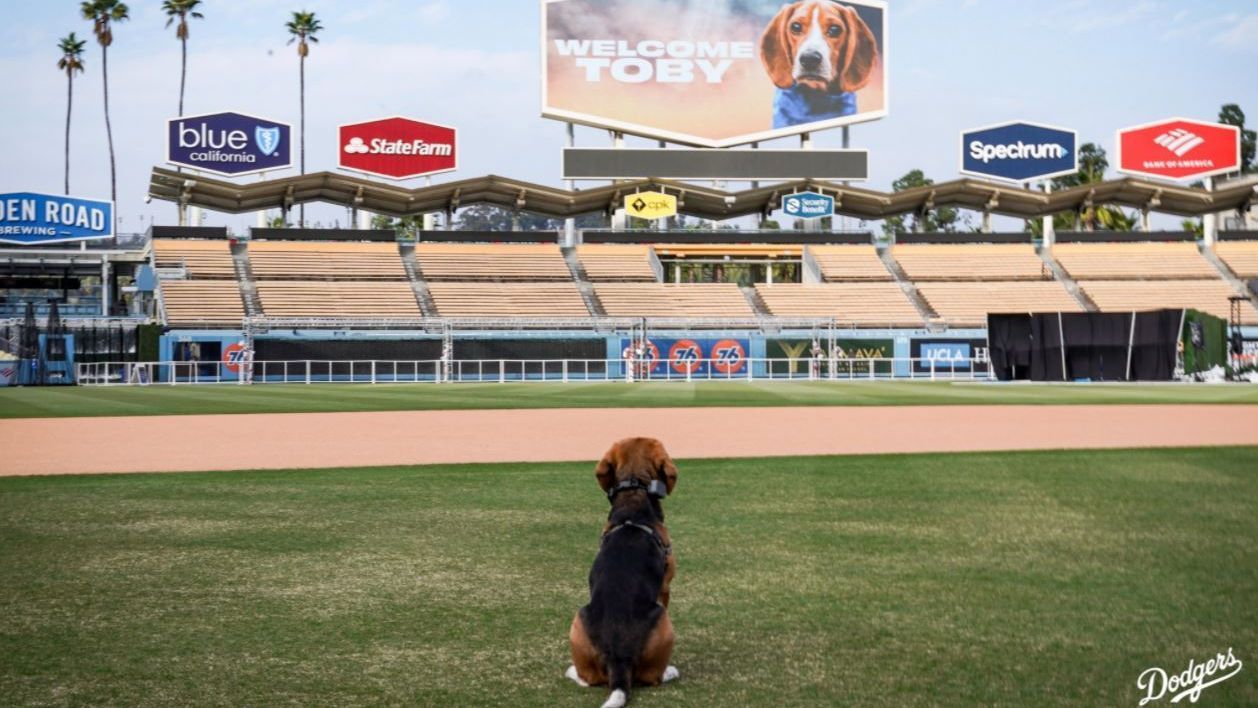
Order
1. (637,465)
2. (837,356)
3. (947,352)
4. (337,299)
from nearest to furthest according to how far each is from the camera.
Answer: (637,465) < (837,356) < (947,352) < (337,299)

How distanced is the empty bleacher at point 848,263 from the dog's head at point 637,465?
61922mm

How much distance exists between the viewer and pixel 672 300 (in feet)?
207

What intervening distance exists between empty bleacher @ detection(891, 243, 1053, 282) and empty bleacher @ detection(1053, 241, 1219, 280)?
5.98 feet

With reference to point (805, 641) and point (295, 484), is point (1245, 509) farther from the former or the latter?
point (295, 484)

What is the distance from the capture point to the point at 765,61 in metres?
65.3

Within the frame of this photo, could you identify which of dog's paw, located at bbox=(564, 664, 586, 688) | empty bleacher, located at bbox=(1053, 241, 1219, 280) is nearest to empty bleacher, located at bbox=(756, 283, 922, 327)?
empty bleacher, located at bbox=(1053, 241, 1219, 280)

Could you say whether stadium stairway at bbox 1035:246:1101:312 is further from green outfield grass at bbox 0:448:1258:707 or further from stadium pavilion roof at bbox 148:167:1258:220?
green outfield grass at bbox 0:448:1258:707

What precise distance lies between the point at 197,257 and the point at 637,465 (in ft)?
204

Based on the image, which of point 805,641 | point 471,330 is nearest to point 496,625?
point 805,641

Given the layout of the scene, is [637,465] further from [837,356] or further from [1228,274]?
[1228,274]

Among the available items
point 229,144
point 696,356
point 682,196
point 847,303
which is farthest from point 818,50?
point 229,144

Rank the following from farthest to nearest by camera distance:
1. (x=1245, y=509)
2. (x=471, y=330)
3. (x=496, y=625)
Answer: (x=471, y=330)
(x=1245, y=509)
(x=496, y=625)

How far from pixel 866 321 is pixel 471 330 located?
61.0 ft

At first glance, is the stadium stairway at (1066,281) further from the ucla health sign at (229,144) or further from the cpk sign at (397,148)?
the ucla health sign at (229,144)
